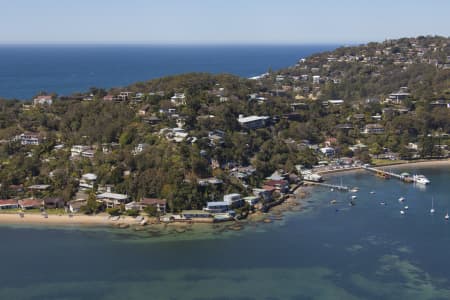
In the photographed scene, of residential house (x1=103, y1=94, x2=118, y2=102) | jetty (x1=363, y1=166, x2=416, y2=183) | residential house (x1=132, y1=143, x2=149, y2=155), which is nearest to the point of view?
residential house (x1=132, y1=143, x2=149, y2=155)

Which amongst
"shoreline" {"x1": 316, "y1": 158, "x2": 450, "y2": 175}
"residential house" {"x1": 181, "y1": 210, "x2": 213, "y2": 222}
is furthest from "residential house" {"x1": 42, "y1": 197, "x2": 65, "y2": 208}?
"shoreline" {"x1": 316, "y1": 158, "x2": 450, "y2": 175}

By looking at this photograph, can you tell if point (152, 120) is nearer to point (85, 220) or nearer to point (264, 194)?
point (264, 194)

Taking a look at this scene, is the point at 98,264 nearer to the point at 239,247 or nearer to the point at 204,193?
the point at 239,247

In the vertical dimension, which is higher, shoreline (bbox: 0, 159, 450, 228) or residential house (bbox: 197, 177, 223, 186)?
residential house (bbox: 197, 177, 223, 186)

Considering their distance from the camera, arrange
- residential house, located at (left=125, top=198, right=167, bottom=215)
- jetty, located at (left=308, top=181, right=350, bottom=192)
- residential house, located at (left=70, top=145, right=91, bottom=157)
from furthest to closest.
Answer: residential house, located at (left=70, top=145, right=91, bottom=157), jetty, located at (left=308, top=181, right=350, bottom=192), residential house, located at (left=125, top=198, right=167, bottom=215)

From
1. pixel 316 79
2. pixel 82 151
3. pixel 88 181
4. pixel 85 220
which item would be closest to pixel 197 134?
pixel 82 151

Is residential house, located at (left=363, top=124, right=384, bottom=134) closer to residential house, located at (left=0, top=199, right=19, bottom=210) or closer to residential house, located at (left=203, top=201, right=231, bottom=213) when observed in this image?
residential house, located at (left=203, top=201, right=231, bottom=213)

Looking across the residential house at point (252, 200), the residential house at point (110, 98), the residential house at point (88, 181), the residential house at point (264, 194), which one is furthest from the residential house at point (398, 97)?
the residential house at point (88, 181)
